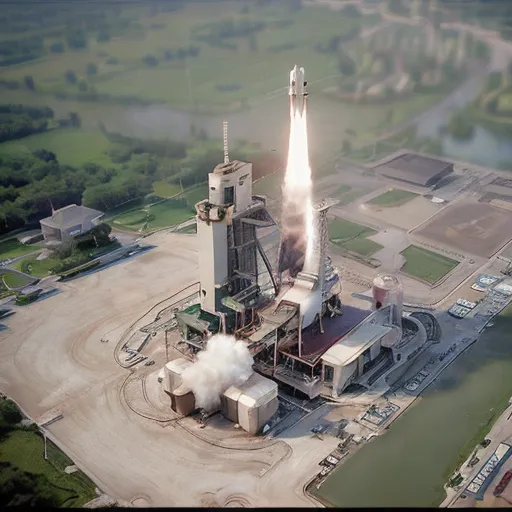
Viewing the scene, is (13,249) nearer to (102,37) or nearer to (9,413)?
(9,413)

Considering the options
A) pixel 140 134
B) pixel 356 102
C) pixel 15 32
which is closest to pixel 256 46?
pixel 356 102

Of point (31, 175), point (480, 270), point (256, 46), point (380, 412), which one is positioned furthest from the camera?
point (256, 46)

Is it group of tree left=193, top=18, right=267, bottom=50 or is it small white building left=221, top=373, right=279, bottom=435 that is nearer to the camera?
small white building left=221, top=373, right=279, bottom=435

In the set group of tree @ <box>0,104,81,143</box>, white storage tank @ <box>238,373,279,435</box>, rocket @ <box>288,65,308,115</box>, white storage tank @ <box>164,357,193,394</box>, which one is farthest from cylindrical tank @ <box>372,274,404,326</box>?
group of tree @ <box>0,104,81,143</box>

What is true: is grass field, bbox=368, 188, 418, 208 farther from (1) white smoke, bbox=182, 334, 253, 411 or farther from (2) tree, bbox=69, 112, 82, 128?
(2) tree, bbox=69, 112, 82, 128

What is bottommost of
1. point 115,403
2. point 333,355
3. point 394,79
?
point 115,403

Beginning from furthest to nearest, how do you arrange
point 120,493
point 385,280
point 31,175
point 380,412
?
point 31,175 → point 385,280 → point 380,412 → point 120,493

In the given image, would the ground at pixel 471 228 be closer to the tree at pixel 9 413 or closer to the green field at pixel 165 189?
the green field at pixel 165 189

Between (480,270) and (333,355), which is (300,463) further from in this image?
(480,270)
